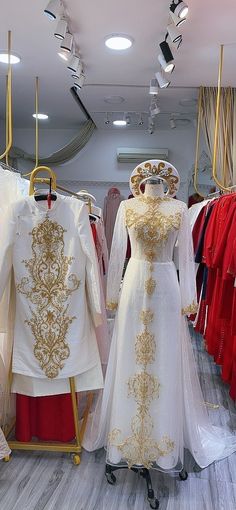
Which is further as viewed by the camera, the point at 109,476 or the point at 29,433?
the point at 29,433

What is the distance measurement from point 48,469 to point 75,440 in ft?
0.71

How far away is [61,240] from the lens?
6.59ft

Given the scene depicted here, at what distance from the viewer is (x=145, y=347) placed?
189 cm

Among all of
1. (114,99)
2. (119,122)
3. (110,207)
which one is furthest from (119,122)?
(110,207)

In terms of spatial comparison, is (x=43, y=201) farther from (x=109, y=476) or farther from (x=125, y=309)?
(x=109, y=476)

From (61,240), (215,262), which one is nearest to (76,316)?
(61,240)

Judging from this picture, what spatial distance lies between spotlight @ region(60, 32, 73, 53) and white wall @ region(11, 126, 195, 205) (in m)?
3.38

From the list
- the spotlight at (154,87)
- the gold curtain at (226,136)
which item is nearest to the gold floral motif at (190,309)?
the gold curtain at (226,136)

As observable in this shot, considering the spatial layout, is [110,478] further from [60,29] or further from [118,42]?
[118,42]

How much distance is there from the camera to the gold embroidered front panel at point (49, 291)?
2.00m

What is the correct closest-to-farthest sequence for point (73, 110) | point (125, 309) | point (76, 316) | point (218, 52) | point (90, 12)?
point (125, 309)
point (76, 316)
point (90, 12)
point (218, 52)
point (73, 110)

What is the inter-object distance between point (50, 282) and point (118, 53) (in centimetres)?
184

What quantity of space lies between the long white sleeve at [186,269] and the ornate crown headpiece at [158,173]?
137 millimetres

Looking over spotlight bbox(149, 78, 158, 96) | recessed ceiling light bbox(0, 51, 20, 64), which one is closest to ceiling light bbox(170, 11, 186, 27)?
spotlight bbox(149, 78, 158, 96)
